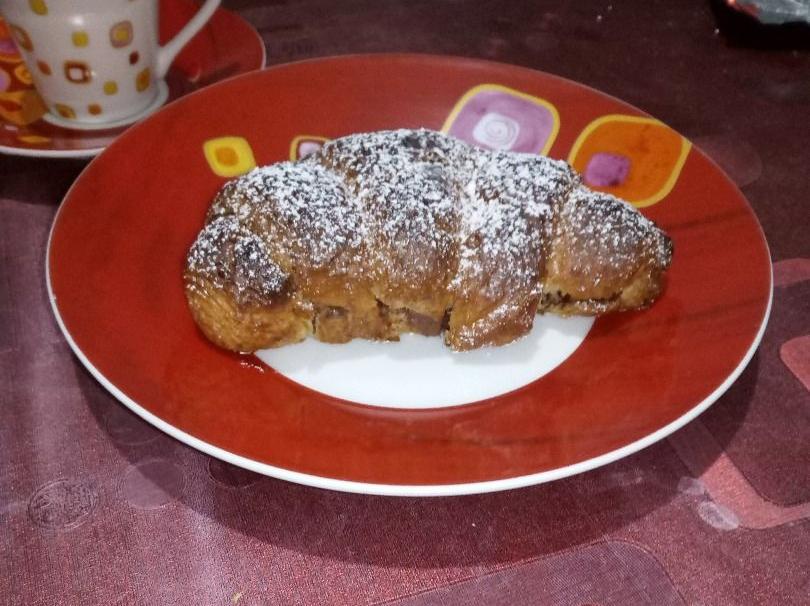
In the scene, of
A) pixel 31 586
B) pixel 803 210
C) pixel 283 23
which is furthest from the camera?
pixel 283 23

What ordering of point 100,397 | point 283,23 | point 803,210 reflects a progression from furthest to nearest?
1. point 283,23
2. point 803,210
3. point 100,397

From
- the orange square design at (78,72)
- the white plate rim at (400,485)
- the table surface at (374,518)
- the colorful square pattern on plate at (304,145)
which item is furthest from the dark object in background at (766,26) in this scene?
the orange square design at (78,72)

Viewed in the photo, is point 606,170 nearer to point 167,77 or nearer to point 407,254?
point 407,254

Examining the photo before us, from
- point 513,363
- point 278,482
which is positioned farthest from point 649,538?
point 278,482

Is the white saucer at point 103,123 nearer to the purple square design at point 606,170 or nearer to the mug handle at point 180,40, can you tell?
the mug handle at point 180,40

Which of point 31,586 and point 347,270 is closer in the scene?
point 31,586

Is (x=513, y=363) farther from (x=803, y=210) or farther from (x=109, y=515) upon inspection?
(x=803, y=210)

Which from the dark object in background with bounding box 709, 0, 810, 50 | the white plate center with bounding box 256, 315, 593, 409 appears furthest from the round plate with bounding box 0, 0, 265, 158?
the dark object in background with bounding box 709, 0, 810, 50
